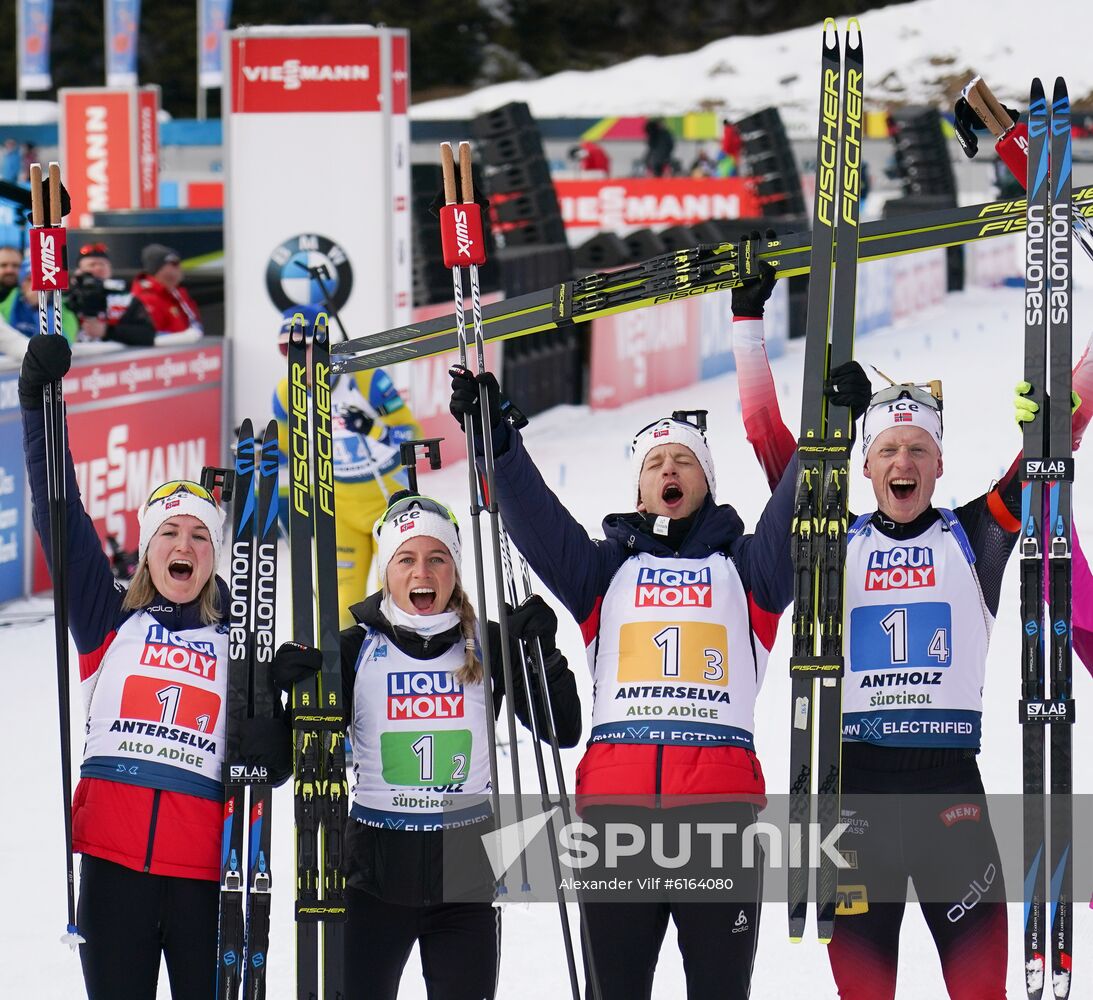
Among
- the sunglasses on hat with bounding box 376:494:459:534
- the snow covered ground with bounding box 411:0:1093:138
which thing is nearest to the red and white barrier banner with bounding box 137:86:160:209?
the sunglasses on hat with bounding box 376:494:459:534

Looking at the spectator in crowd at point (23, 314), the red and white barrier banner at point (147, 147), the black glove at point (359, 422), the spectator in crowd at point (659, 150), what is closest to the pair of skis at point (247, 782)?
the black glove at point (359, 422)

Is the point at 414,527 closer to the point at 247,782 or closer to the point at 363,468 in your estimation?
the point at 247,782

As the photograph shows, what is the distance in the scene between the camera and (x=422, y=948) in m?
3.96

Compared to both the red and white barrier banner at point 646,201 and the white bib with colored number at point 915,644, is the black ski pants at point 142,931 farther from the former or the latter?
the red and white barrier banner at point 646,201

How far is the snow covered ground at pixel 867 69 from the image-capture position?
54.0 meters

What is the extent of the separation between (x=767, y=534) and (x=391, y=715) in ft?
3.06

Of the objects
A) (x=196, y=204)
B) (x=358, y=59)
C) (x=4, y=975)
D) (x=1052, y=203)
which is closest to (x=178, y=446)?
(x=358, y=59)

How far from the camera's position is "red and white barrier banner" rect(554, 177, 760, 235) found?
88.1 ft

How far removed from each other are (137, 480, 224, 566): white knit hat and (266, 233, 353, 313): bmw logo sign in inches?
297

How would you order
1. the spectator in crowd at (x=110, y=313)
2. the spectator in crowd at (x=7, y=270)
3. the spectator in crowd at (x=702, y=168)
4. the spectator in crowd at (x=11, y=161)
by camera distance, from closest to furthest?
1. the spectator in crowd at (x=7, y=270)
2. the spectator in crowd at (x=110, y=313)
3. the spectator in crowd at (x=11, y=161)
4. the spectator in crowd at (x=702, y=168)

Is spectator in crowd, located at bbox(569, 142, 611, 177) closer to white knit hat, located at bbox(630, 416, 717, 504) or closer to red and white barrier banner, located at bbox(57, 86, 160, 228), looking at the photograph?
red and white barrier banner, located at bbox(57, 86, 160, 228)

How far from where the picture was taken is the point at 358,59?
38.7ft

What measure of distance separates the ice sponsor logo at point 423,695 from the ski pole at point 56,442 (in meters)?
0.76

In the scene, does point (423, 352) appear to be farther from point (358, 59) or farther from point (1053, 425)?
point (358, 59)
